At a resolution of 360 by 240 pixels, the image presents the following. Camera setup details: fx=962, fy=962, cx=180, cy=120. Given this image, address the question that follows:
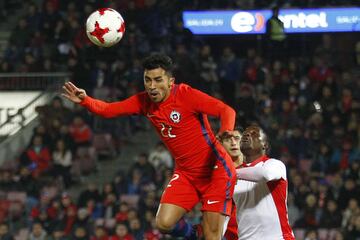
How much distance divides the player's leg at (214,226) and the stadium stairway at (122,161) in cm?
792

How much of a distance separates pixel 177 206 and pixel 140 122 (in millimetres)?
9061

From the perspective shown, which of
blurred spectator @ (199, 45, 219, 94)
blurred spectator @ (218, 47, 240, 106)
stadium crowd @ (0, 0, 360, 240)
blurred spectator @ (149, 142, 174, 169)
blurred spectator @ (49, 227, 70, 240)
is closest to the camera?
stadium crowd @ (0, 0, 360, 240)

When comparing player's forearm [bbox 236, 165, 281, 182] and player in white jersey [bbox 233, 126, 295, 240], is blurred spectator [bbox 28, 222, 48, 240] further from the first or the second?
player's forearm [bbox 236, 165, 281, 182]

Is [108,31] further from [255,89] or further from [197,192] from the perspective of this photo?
[255,89]

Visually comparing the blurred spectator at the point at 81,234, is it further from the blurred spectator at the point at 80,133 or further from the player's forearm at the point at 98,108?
the player's forearm at the point at 98,108

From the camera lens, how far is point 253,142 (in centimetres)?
705

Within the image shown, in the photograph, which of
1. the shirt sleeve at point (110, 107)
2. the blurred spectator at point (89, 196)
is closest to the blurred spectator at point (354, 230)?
the blurred spectator at point (89, 196)

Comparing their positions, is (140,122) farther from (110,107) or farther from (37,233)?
(110,107)

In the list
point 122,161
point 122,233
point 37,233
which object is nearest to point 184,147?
point 122,233

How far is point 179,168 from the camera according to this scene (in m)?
7.94

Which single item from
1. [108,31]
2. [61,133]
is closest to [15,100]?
[61,133]

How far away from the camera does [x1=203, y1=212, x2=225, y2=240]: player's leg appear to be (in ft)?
25.4

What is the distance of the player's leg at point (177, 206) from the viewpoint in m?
7.73

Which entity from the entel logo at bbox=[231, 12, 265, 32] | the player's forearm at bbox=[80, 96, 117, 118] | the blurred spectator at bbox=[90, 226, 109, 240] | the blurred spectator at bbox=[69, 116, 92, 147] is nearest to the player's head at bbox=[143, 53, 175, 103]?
the player's forearm at bbox=[80, 96, 117, 118]
